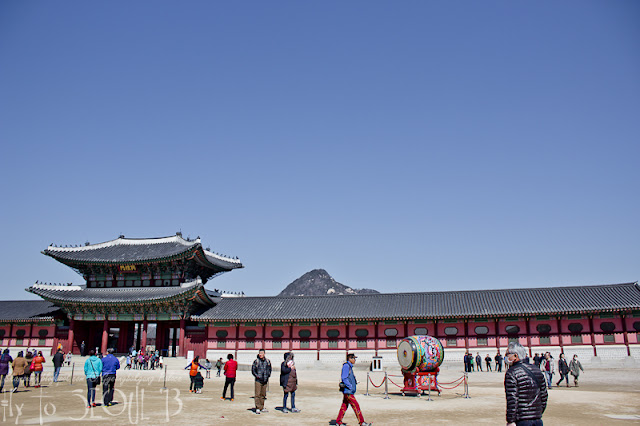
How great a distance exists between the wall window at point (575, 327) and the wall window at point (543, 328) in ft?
Answer: 4.63

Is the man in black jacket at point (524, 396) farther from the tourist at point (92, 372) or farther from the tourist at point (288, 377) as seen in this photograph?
the tourist at point (92, 372)

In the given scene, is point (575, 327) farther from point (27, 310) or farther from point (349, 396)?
point (27, 310)

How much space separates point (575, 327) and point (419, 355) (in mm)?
20686

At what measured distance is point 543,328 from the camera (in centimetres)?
3500

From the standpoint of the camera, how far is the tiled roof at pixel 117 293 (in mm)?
39969

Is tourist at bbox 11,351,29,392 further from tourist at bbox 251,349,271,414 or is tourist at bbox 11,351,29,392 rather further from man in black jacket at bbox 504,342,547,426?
man in black jacket at bbox 504,342,547,426

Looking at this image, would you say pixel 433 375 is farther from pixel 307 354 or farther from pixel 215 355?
pixel 215 355

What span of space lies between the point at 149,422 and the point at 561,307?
1227 inches

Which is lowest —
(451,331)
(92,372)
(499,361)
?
(499,361)

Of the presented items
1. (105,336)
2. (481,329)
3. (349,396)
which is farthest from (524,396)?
(105,336)

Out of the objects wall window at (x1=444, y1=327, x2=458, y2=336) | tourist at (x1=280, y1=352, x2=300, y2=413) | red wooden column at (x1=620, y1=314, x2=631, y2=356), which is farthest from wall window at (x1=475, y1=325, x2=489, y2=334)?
tourist at (x1=280, y1=352, x2=300, y2=413)

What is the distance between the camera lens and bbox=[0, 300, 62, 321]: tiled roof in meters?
43.2

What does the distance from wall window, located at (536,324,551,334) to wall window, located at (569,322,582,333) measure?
1.41 metres

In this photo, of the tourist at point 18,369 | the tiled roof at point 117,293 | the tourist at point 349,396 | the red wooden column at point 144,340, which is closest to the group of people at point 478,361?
the tiled roof at point 117,293
